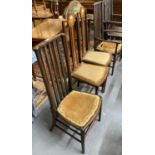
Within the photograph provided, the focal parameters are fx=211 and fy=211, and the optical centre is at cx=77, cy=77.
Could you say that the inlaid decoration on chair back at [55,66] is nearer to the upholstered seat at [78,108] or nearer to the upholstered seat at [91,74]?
the upholstered seat at [78,108]

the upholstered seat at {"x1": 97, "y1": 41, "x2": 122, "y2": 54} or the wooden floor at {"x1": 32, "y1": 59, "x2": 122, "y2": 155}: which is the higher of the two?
the upholstered seat at {"x1": 97, "y1": 41, "x2": 122, "y2": 54}

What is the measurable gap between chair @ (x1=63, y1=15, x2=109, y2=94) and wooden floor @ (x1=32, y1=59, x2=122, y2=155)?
33 cm

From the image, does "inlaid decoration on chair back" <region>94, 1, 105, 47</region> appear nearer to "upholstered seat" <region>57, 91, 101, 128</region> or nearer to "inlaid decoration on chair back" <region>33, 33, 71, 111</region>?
"inlaid decoration on chair back" <region>33, 33, 71, 111</region>

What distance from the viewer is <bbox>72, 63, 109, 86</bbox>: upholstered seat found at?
224 centimetres

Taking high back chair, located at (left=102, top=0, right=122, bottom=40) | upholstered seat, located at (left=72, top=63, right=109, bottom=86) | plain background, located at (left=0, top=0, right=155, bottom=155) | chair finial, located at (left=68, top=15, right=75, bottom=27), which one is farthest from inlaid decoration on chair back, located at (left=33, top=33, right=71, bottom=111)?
high back chair, located at (left=102, top=0, right=122, bottom=40)

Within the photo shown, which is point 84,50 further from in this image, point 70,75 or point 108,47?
point 70,75

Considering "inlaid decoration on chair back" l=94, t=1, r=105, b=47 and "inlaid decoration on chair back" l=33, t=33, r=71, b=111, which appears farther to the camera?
"inlaid decoration on chair back" l=94, t=1, r=105, b=47
